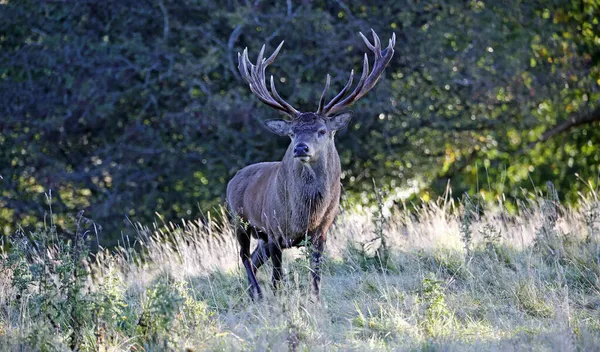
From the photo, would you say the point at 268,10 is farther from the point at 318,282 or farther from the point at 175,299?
the point at 175,299

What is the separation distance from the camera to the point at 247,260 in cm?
800

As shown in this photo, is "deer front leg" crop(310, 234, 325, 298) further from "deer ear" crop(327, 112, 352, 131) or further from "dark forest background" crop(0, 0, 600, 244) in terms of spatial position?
"dark forest background" crop(0, 0, 600, 244)

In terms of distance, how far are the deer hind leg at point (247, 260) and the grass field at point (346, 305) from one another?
6.3 inches

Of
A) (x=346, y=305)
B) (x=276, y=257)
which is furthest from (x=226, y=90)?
(x=346, y=305)

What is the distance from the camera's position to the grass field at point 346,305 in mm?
5473

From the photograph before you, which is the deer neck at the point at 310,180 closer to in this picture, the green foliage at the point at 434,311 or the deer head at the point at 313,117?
the deer head at the point at 313,117

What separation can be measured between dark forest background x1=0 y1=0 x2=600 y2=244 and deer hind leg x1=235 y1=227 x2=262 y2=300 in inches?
237

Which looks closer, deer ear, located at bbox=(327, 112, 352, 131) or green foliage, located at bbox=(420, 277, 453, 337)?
green foliage, located at bbox=(420, 277, 453, 337)

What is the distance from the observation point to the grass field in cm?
547

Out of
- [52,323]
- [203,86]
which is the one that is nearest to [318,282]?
[52,323]

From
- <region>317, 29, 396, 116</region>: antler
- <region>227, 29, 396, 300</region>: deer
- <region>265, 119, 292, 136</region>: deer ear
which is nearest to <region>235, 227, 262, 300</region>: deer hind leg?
<region>227, 29, 396, 300</region>: deer

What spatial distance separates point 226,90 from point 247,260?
7.53 m

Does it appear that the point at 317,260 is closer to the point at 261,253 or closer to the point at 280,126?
the point at 261,253

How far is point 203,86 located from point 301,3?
2145mm
